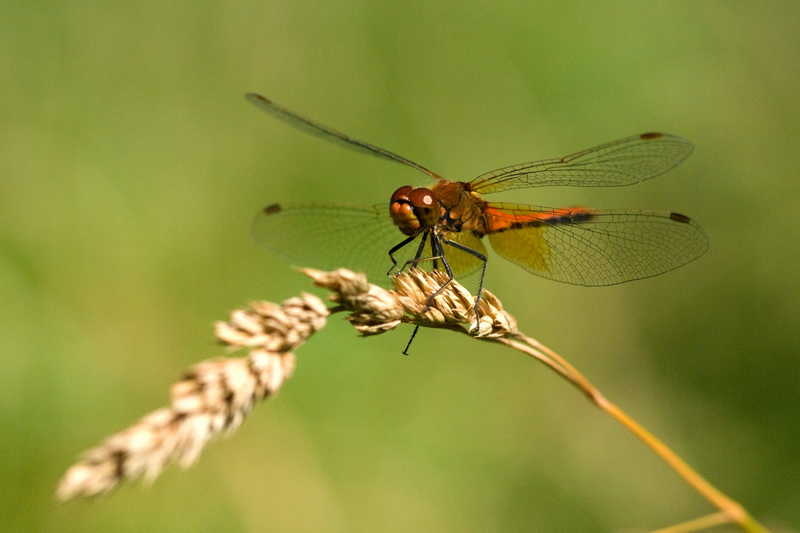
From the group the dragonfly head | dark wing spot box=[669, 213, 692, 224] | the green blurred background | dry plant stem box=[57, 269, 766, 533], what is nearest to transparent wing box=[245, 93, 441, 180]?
the dragonfly head

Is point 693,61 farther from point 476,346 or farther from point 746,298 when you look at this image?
point 476,346

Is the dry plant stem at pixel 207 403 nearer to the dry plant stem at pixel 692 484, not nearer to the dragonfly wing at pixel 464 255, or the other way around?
the dry plant stem at pixel 692 484

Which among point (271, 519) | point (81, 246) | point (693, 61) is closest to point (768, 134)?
point (693, 61)

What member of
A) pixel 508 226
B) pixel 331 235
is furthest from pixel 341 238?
pixel 508 226

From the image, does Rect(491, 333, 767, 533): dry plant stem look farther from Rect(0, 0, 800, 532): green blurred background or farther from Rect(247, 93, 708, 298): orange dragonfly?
Rect(0, 0, 800, 532): green blurred background

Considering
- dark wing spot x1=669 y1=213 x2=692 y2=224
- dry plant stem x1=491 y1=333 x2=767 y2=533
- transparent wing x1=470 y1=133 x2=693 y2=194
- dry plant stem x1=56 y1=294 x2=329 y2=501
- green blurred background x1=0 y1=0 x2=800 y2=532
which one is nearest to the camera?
dry plant stem x1=56 y1=294 x2=329 y2=501

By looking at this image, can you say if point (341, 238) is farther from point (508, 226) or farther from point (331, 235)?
point (508, 226)
